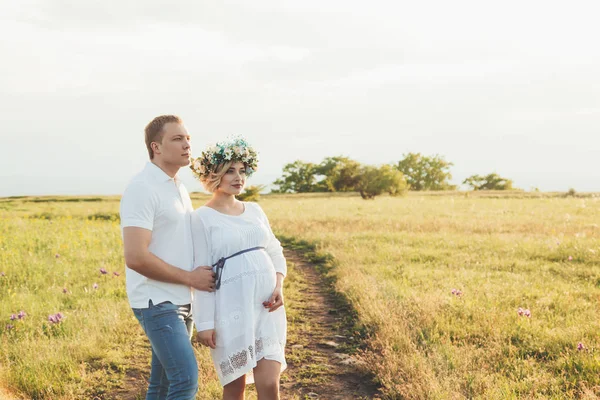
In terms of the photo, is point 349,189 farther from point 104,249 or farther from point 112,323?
point 112,323

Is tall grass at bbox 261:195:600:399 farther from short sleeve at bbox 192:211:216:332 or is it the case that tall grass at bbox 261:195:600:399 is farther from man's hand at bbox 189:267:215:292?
man's hand at bbox 189:267:215:292

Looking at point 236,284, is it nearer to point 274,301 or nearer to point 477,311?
point 274,301

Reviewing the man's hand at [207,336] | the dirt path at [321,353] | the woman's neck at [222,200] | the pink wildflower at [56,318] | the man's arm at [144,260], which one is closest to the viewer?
the man's arm at [144,260]

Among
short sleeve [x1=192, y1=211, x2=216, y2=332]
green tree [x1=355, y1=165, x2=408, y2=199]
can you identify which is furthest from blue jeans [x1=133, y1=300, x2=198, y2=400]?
green tree [x1=355, y1=165, x2=408, y2=199]

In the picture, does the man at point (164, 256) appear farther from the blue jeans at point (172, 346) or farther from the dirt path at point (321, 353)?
the dirt path at point (321, 353)

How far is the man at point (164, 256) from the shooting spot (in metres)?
3.25

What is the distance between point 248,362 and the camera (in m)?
3.74

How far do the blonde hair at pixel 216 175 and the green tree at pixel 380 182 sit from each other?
45175mm

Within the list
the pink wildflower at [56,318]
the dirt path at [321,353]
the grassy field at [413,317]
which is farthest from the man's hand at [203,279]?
the pink wildflower at [56,318]

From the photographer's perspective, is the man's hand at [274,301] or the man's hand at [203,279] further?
the man's hand at [274,301]

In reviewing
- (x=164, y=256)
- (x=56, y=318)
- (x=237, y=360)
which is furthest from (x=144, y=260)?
(x=56, y=318)

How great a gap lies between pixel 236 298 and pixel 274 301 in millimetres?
339

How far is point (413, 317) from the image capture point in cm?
700

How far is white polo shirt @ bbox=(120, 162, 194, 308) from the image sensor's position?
3.26m
